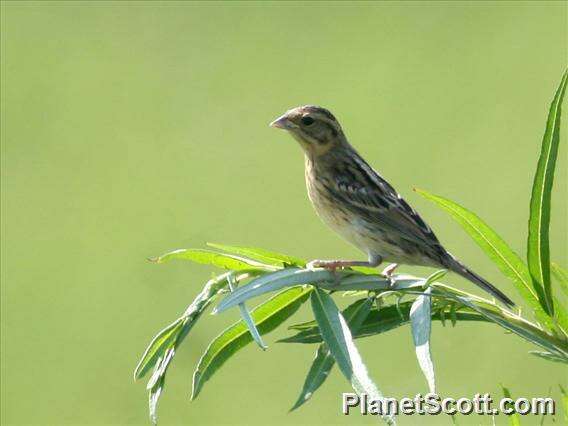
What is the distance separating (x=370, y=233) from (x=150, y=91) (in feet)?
31.7

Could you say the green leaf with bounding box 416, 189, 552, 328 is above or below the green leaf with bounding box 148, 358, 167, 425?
above

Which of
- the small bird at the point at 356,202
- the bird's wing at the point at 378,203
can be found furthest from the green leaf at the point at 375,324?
the bird's wing at the point at 378,203

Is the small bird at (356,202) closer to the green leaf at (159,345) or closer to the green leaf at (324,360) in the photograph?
the green leaf at (324,360)

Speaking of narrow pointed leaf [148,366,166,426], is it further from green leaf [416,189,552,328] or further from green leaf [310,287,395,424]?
green leaf [416,189,552,328]

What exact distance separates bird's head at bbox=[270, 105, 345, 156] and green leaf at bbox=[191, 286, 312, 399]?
2334mm

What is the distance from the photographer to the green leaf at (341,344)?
2.05 meters

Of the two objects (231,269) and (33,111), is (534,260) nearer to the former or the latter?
(231,269)

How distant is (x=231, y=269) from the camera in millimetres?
2340

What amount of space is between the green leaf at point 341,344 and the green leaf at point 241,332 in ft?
0.31

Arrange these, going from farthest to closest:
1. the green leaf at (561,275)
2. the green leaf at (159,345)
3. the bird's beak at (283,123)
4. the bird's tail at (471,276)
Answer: the bird's beak at (283,123) < the bird's tail at (471,276) < the green leaf at (561,275) < the green leaf at (159,345)

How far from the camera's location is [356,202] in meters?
4.68

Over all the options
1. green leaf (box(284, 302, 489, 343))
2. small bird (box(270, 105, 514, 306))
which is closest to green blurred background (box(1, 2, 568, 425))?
small bird (box(270, 105, 514, 306))

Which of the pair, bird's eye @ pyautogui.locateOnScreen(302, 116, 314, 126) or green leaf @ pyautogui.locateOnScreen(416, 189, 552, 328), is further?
bird's eye @ pyautogui.locateOnScreen(302, 116, 314, 126)

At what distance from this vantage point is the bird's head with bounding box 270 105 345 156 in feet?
15.7
